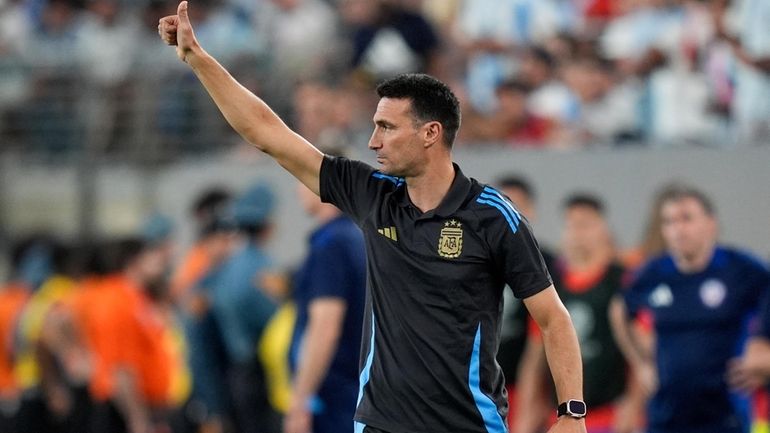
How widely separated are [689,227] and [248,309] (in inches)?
160

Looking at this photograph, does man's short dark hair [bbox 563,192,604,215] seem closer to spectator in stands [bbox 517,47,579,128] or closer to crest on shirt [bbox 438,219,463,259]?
spectator in stands [bbox 517,47,579,128]

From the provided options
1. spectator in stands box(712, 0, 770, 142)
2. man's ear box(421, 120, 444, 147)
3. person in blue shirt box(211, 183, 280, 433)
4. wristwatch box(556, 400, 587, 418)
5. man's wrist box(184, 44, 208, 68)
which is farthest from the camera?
spectator in stands box(712, 0, 770, 142)

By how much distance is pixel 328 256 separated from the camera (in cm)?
842

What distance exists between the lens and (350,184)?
6.27 metres

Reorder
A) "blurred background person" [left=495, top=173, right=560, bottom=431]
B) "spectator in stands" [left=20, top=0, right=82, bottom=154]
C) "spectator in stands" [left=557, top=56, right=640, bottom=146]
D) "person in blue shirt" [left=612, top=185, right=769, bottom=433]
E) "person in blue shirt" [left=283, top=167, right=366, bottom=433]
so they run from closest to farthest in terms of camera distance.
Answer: "person in blue shirt" [left=283, top=167, right=366, bottom=433] < "person in blue shirt" [left=612, top=185, right=769, bottom=433] < "blurred background person" [left=495, top=173, right=560, bottom=431] < "spectator in stands" [left=557, top=56, right=640, bottom=146] < "spectator in stands" [left=20, top=0, right=82, bottom=154]

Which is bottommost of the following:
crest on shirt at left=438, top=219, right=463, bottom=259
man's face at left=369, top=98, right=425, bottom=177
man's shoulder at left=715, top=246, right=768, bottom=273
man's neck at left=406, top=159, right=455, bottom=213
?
man's shoulder at left=715, top=246, right=768, bottom=273

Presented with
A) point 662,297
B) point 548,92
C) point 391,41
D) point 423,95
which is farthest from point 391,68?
point 423,95

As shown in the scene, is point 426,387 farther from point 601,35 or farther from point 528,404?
point 601,35

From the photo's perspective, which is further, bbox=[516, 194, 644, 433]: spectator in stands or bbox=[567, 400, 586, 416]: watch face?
bbox=[516, 194, 644, 433]: spectator in stands

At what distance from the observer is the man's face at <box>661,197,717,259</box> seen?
859 cm

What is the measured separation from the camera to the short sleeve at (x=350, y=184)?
6.25 meters

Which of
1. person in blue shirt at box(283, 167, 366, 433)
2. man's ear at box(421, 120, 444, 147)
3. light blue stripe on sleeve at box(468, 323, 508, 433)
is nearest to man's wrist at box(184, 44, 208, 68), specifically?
man's ear at box(421, 120, 444, 147)

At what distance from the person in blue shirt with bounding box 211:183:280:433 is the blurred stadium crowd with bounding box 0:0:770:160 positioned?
2289 mm

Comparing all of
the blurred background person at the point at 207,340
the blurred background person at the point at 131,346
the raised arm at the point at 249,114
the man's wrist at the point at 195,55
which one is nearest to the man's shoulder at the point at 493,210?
the raised arm at the point at 249,114
